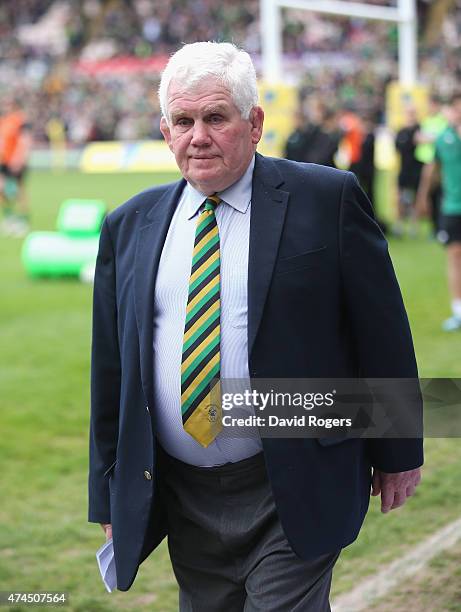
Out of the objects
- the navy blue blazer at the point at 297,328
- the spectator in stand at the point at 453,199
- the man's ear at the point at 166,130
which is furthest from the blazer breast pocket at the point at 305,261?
the spectator in stand at the point at 453,199

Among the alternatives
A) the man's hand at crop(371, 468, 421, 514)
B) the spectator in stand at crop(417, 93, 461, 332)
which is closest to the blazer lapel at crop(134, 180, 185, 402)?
the man's hand at crop(371, 468, 421, 514)

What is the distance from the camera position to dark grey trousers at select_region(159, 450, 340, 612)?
115 inches

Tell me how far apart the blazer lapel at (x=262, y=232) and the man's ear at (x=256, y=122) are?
91mm

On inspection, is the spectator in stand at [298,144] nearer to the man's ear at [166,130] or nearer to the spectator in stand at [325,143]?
the spectator in stand at [325,143]

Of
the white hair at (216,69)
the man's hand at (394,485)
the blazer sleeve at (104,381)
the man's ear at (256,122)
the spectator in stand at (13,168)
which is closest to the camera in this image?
the white hair at (216,69)

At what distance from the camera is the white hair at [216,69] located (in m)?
2.85

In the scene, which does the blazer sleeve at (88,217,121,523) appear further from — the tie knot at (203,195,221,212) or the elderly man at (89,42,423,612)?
the tie knot at (203,195,221,212)

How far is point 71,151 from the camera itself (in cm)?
3706


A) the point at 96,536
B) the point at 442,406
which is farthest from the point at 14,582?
the point at 442,406

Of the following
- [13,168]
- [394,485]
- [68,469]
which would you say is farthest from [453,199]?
[13,168]

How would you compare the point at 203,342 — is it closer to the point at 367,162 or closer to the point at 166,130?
the point at 166,130

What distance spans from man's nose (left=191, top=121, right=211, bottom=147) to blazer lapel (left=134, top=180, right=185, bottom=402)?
0.97 ft

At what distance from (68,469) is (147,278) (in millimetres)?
3663

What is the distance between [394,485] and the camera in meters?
3.12
